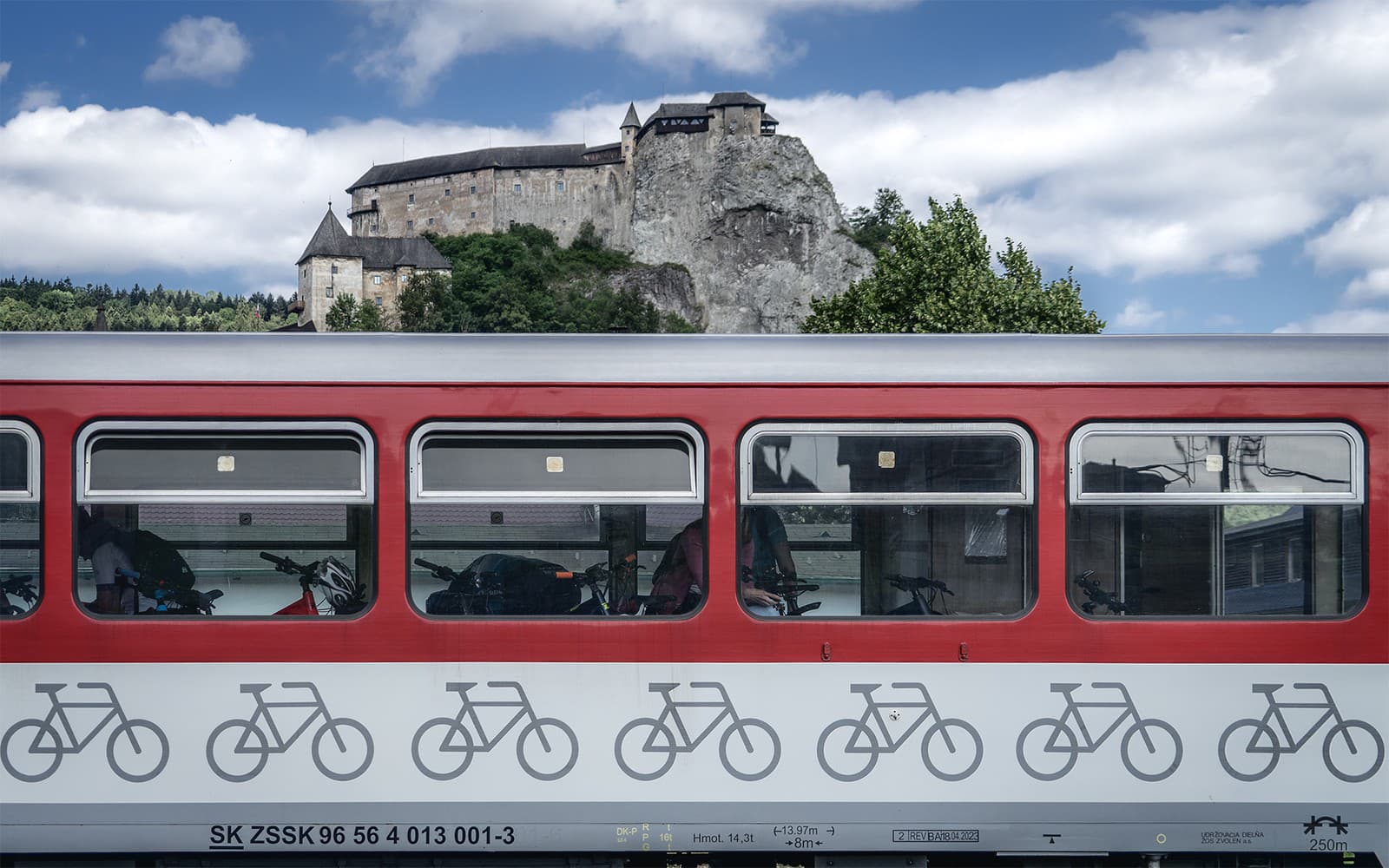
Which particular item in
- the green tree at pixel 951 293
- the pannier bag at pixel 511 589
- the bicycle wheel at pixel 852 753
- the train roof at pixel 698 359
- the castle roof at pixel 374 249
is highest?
the castle roof at pixel 374 249

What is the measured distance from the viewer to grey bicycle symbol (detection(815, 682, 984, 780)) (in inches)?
202

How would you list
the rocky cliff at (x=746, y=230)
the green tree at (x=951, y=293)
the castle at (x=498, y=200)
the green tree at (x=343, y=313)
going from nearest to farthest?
the green tree at (x=951, y=293) < the green tree at (x=343, y=313) < the rocky cliff at (x=746, y=230) < the castle at (x=498, y=200)

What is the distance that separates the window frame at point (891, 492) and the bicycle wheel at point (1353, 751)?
5.93 ft

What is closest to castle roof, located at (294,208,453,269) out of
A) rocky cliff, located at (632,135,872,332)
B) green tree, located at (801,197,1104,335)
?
rocky cliff, located at (632,135,872,332)

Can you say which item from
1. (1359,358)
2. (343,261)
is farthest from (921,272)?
(343,261)

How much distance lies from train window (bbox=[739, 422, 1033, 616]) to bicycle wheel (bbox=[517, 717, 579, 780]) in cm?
108

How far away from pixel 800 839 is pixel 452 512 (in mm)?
2267

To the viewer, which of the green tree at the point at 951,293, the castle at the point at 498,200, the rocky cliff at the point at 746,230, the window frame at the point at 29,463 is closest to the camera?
the window frame at the point at 29,463

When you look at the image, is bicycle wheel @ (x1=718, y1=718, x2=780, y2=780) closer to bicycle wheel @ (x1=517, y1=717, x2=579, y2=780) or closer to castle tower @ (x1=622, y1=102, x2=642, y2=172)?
bicycle wheel @ (x1=517, y1=717, x2=579, y2=780)

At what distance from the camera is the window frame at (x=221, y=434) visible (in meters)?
5.07

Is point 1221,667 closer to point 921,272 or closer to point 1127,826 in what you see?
point 1127,826

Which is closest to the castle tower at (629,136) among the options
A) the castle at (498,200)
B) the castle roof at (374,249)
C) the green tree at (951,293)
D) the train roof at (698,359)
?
the castle at (498,200)

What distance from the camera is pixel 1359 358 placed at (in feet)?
17.2

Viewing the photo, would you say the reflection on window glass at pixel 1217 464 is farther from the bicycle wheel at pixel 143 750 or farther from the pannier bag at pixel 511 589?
the bicycle wheel at pixel 143 750
